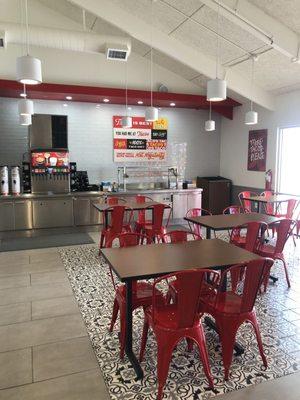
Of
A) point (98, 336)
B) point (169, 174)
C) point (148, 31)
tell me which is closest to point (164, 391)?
point (98, 336)

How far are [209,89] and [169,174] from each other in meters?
4.80

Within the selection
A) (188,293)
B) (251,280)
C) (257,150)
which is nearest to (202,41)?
(257,150)

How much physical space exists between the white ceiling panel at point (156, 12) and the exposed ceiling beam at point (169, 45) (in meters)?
0.10

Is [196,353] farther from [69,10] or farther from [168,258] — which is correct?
[69,10]

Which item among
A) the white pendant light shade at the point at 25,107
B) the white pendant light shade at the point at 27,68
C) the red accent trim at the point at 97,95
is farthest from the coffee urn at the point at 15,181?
the white pendant light shade at the point at 27,68

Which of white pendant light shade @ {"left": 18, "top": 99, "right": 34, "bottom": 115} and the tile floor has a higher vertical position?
white pendant light shade @ {"left": 18, "top": 99, "right": 34, "bottom": 115}

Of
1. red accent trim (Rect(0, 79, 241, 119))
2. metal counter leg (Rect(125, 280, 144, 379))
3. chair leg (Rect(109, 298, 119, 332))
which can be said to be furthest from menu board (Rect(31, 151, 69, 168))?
metal counter leg (Rect(125, 280, 144, 379))

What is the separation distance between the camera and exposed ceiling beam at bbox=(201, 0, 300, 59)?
4645 mm

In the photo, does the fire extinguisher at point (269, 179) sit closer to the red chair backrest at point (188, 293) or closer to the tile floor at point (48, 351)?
the tile floor at point (48, 351)

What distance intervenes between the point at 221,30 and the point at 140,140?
3.32 m

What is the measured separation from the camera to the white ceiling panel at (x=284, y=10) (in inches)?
183

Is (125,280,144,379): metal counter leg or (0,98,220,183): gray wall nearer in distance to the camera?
(125,280,144,379): metal counter leg

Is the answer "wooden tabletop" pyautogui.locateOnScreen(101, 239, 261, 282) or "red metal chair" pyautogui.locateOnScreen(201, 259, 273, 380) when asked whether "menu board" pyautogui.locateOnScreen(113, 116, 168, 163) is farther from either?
"red metal chair" pyautogui.locateOnScreen(201, 259, 273, 380)

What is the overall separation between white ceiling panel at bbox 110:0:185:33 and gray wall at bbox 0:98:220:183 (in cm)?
239
